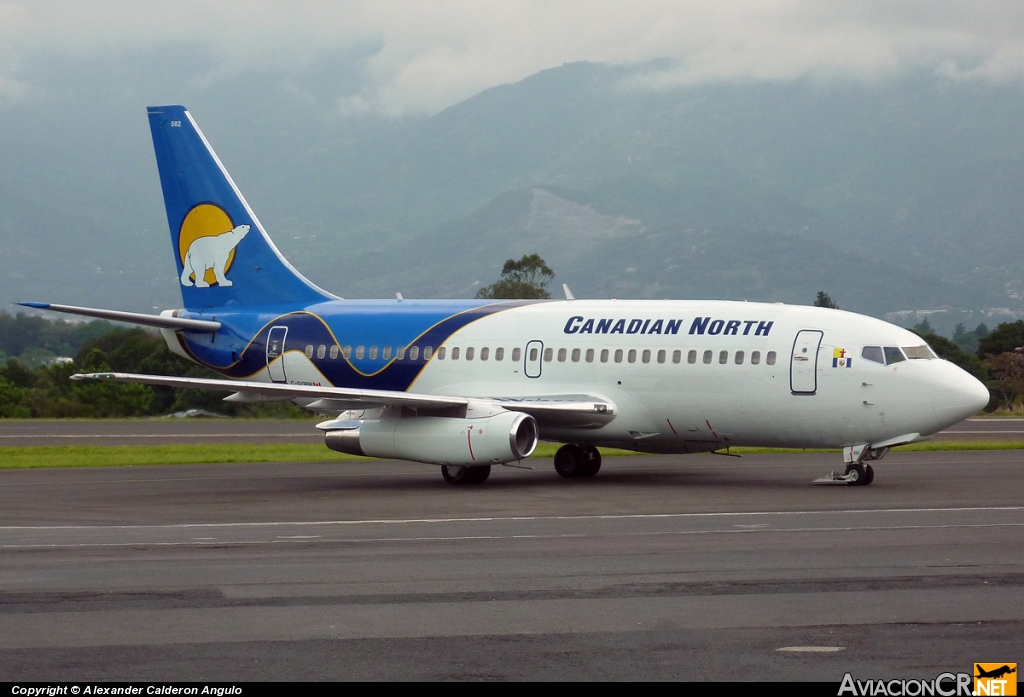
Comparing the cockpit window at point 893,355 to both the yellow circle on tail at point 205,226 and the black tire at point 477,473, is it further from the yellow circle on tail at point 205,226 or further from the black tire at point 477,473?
the yellow circle on tail at point 205,226

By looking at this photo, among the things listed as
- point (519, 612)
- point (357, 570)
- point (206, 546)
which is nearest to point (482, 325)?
point (206, 546)

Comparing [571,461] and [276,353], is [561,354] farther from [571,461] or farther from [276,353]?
[276,353]

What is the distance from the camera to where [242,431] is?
5247 centimetres

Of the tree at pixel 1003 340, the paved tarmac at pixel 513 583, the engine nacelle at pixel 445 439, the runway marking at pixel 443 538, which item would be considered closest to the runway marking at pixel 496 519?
the paved tarmac at pixel 513 583

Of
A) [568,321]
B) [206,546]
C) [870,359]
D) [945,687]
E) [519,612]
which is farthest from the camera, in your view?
A: [568,321]

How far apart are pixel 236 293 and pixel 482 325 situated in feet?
26.4

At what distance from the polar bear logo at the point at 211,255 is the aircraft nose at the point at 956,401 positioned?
742 inches

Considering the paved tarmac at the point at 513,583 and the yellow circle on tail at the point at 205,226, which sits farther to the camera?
the yellow circle on tail at the point at 205,226

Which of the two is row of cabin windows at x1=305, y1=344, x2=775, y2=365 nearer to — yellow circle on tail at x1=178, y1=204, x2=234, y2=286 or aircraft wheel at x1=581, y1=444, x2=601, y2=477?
aircraft wheel at x1=581, y1=444, x2=601, y2=477

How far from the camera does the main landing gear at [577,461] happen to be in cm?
3206

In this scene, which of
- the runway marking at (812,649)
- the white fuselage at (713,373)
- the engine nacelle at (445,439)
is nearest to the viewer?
the runway marking at (812,649)

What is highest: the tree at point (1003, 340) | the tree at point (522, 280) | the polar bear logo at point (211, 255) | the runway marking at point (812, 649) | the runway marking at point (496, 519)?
the tree at point (522, 280)

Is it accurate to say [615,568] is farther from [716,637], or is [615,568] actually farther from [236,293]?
[236,293]

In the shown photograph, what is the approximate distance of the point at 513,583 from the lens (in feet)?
51.0
